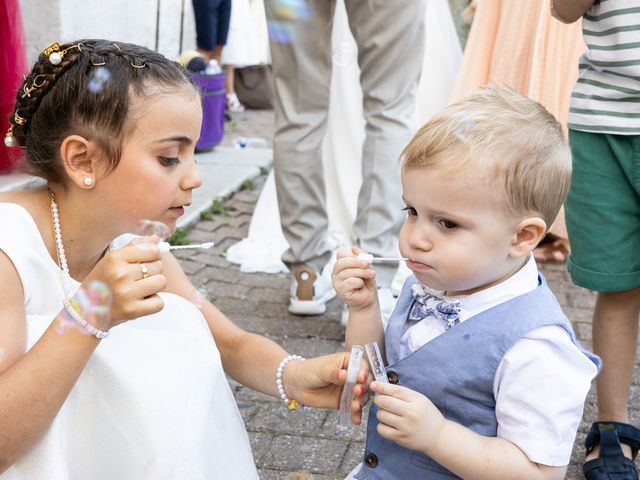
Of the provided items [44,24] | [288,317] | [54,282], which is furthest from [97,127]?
[44,24]

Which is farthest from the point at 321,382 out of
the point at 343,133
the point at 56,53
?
the point at 343,133

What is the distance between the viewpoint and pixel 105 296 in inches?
51.9

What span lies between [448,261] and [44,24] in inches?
111

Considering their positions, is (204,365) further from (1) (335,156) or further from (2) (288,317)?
(1) (335,156)

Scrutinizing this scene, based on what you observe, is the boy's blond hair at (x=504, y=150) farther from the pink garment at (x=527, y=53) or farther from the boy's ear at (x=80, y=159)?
the pink garment at (x=527, y=53)

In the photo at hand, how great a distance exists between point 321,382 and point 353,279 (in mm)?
250

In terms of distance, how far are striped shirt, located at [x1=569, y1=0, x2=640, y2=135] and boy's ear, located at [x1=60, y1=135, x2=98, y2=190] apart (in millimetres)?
1240

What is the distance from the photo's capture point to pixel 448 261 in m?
1.39

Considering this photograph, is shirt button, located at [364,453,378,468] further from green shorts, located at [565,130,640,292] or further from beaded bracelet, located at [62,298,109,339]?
green shorts, located at [565,130,640,292]

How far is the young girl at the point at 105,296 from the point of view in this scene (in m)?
1.34

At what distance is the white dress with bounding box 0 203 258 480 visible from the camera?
1.45 meters

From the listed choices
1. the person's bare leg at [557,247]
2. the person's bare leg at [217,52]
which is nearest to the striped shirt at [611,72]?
the person's bare leg at [557,247]

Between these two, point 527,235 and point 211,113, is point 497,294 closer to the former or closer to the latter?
point 527,235

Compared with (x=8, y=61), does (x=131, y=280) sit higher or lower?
higher
